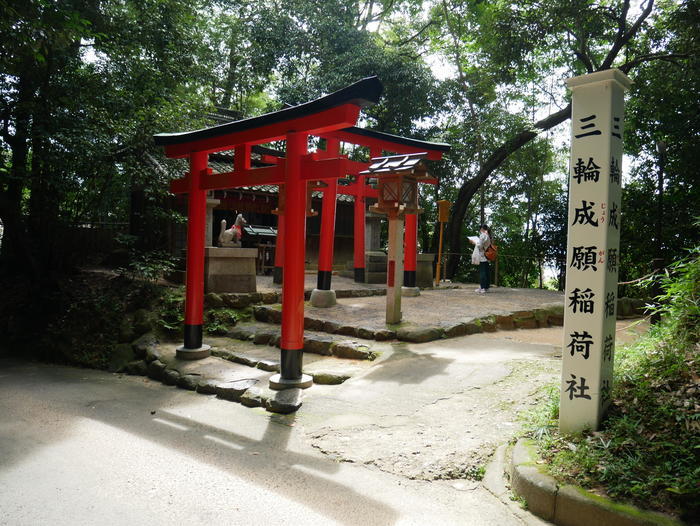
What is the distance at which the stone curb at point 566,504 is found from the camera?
3012 millimetres

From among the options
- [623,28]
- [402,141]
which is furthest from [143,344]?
[623,28]

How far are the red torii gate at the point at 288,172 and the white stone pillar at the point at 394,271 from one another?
166 cm

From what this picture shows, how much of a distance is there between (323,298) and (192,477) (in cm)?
693

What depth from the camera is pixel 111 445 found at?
4.91 meters

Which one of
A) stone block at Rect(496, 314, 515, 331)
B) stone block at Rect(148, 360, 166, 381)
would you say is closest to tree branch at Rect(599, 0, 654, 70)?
stone block at Rect(496, 314, 515, 331)

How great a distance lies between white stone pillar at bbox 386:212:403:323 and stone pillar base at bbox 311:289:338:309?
7.56 feet

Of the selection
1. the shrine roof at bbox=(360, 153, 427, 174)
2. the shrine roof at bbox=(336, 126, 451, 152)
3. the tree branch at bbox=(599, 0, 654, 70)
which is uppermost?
the tree branch at bbox=(599, 0, 654, 70)

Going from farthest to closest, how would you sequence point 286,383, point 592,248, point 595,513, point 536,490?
point 286,383 < point 592,248 < point 536,490 < point 595,513

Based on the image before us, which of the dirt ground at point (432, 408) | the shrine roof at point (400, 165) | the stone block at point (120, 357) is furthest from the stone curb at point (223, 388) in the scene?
the shrine roof at point (400, 165)

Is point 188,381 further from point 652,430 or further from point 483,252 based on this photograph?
point 483,252

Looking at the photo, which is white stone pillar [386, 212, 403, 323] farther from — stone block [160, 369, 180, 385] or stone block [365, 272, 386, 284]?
stone block [365, 272, 386, 284]

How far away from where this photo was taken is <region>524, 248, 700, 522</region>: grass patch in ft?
10.4

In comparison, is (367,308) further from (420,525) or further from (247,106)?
(247,106)

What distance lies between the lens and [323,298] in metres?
11.0
